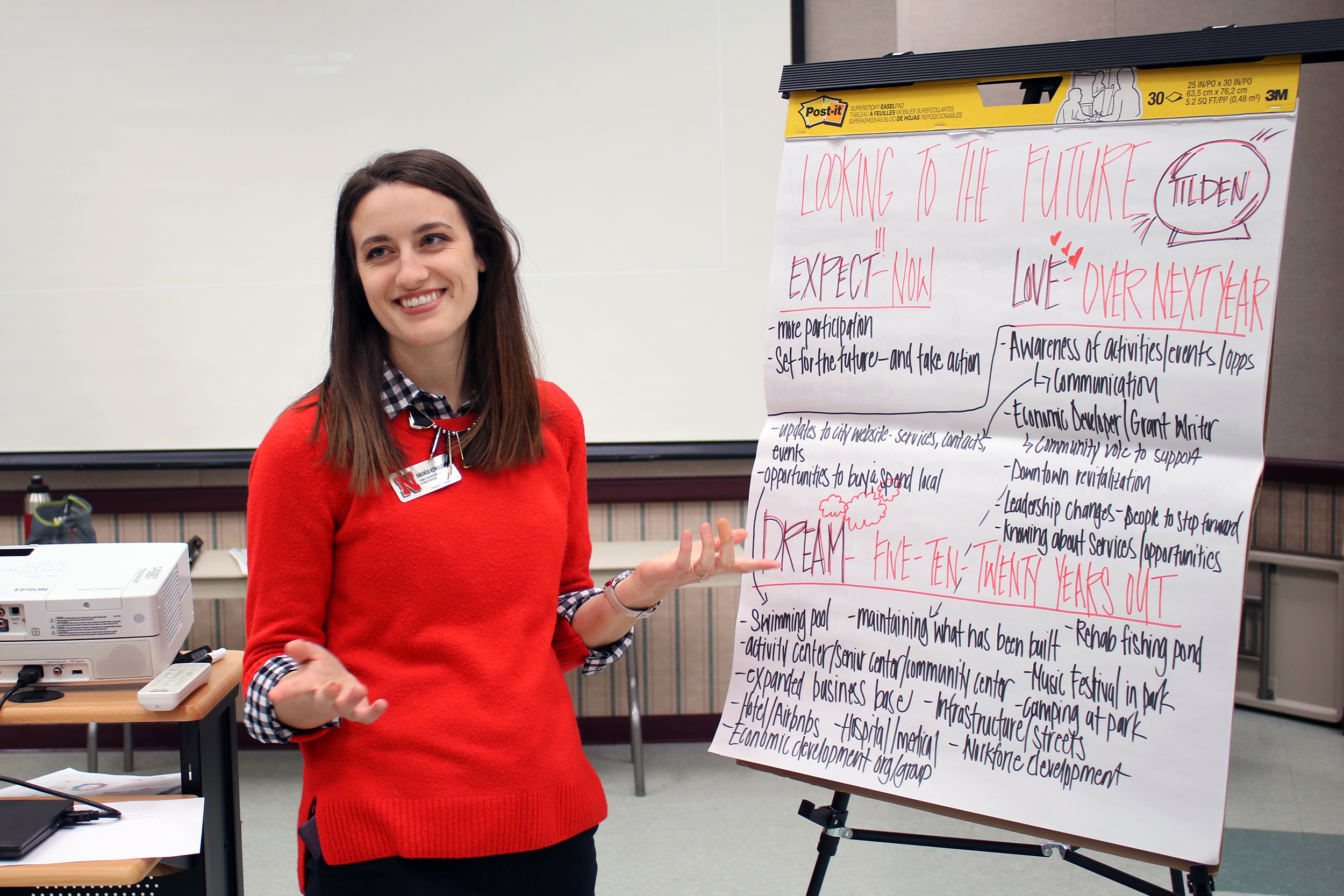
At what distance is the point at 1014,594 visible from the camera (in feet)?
4.01

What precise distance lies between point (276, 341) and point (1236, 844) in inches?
117

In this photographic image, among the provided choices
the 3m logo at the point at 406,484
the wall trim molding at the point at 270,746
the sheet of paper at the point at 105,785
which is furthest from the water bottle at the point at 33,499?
the 3m logo at the point at 406,484

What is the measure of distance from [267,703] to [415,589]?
0.18 meters

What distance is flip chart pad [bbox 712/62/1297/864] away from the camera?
1129 mm

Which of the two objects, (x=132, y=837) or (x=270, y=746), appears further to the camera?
(x=270, y=746)

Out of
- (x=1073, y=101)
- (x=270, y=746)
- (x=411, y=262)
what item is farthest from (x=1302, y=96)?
(x=270, y=746)

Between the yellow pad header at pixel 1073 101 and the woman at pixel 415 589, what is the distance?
58 centimetres

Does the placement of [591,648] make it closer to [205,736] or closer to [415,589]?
[415,589]

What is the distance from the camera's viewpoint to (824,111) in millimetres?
1381

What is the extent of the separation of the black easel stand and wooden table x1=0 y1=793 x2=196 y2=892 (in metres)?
0.88

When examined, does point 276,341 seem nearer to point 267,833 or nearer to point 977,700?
point 267,833

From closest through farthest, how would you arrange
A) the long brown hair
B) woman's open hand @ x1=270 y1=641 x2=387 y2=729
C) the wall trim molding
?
woman's open hand @ x1=270 y1=641 x2=387 y2=729 → the long brown hair → the wall trim molding

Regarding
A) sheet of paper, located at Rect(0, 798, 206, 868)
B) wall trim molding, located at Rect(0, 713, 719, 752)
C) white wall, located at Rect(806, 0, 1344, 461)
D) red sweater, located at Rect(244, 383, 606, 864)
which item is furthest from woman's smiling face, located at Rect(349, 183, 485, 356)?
wall trim molding, located at Rect(0, 713, 719, 752)

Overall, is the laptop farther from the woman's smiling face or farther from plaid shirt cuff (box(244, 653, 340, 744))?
the woman's smiling face
